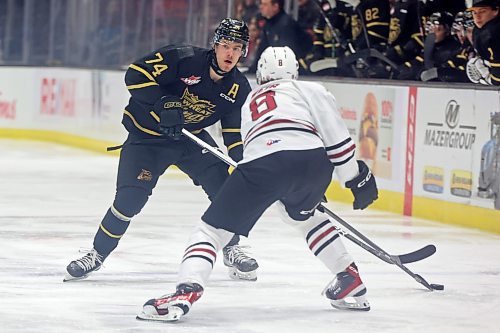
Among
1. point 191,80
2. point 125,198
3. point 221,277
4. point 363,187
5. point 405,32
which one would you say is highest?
point 191,80

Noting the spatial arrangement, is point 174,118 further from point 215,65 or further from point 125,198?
point 125,198

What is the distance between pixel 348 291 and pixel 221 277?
940mm

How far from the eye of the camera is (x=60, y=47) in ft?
46.0

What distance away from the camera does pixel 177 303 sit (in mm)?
4176

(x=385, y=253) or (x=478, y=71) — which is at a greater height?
(x=478, y=71)

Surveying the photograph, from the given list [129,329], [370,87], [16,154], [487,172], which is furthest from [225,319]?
[16,154]

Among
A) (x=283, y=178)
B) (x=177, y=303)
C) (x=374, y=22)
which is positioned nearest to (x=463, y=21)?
(x=374, y=22)

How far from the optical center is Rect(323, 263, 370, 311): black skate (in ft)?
14.8

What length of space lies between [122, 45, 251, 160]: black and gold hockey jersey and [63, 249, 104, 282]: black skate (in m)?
0.52

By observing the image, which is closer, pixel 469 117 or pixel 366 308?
pixel 366 308

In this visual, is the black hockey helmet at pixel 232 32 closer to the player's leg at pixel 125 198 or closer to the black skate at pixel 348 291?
the player's leg at pixel 125 198

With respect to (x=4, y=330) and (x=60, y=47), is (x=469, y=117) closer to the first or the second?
(x=4, y=330)

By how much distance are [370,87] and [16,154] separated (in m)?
4.33

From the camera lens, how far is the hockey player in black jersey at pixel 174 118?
4.92 meters
